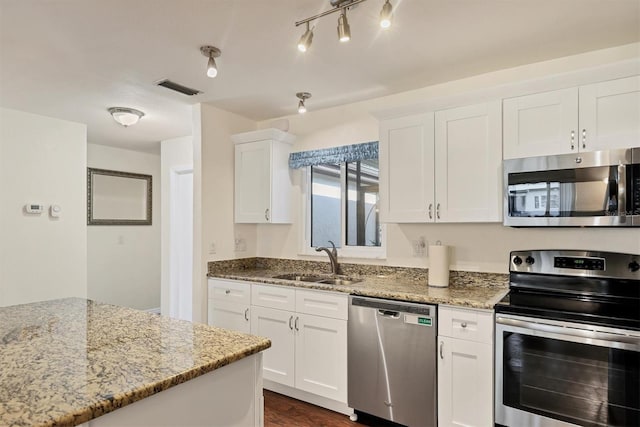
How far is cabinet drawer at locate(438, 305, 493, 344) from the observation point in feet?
6.81

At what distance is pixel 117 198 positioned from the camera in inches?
201

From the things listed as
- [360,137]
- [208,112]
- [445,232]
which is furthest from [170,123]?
[445,232]

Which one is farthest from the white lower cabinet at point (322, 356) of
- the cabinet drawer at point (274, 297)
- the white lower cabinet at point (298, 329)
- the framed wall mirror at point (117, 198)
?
the framed wall mirror at point (117, 198)

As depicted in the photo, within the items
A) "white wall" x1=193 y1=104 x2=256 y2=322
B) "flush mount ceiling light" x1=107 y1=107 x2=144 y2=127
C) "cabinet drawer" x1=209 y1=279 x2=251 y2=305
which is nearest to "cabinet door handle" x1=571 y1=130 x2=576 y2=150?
"cabinet drawer" x1=209 y1=279 x2=251 y2=305

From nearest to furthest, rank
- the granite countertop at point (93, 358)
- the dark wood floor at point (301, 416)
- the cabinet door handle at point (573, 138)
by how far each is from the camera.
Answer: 1. the granite countertop at point (93, 358)
2. the cabinet door handle at point (573, 138)
3. the dark wood floor at point (301, 416)

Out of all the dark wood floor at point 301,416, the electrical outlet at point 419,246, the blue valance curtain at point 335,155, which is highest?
the blue valance curtain at point 335,155

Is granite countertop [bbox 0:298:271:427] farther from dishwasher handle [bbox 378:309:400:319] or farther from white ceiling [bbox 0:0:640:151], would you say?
white ceiling [bbox 0:0:640:151]

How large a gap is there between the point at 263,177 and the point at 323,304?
1.38 meters

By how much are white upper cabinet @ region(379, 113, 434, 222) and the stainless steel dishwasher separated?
69 cm

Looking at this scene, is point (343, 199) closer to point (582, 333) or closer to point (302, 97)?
point (302, 97)

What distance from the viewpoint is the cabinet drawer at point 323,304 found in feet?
8.59

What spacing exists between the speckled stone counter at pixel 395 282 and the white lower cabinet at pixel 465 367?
3.5 inches

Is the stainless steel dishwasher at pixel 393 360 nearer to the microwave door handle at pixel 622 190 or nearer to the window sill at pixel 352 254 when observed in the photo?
the window sill at pixel 352 254

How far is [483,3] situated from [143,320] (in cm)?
219
